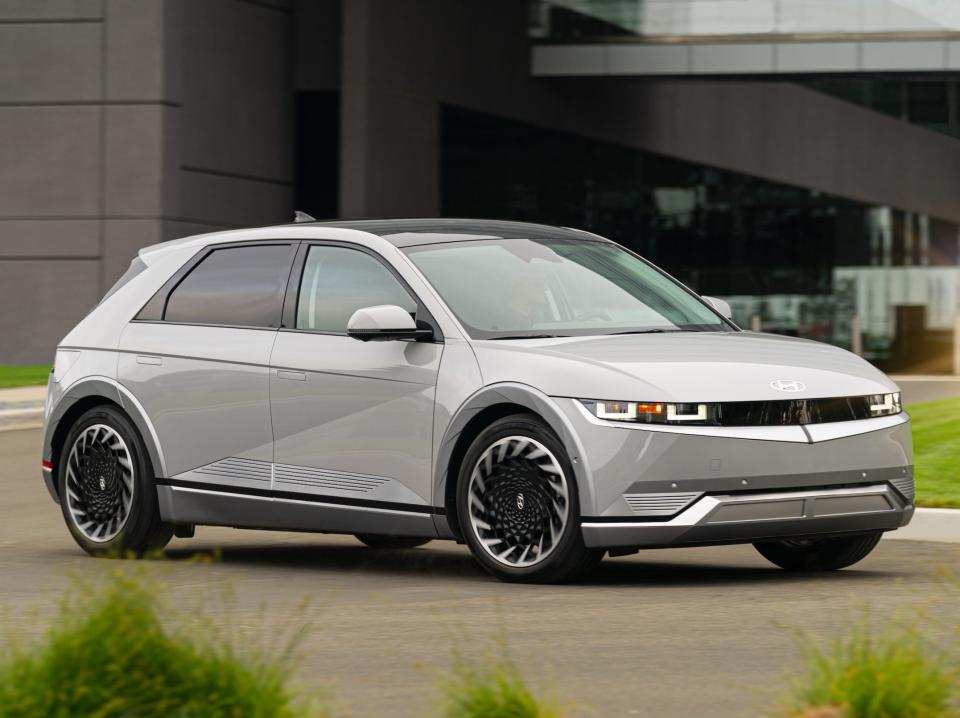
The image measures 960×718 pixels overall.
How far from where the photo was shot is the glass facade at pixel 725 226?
38.4 meters

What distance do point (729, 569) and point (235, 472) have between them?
2.41m

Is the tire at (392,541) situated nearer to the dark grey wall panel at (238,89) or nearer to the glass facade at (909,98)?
the dark grey wall panel at (238,89)

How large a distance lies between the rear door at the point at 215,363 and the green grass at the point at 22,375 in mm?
15064

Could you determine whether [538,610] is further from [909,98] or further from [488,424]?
[909,98]

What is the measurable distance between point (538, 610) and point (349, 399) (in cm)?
186

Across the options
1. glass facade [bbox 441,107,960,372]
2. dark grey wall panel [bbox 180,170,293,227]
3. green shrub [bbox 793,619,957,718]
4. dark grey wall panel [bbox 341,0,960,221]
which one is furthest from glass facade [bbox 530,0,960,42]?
green shrub [bbox 793,619,957,718]

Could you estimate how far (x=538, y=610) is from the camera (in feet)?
25.3

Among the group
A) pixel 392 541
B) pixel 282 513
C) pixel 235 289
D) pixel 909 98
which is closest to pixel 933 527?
pixel 392 541

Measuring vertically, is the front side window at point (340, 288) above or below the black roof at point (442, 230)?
below

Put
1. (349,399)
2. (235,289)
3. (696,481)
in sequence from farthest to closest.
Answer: (235,289)
(349,399)
(696,481)

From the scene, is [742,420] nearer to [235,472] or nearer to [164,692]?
[235,472]

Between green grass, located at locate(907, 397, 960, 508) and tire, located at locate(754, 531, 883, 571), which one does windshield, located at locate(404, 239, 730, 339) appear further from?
green grass, located at locate(907, 397, 960, 508)

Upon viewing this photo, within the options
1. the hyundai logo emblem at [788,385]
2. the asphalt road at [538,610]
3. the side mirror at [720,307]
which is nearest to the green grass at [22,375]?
the asphalt road at [538,610]

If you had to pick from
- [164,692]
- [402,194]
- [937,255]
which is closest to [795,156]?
[937,255]
